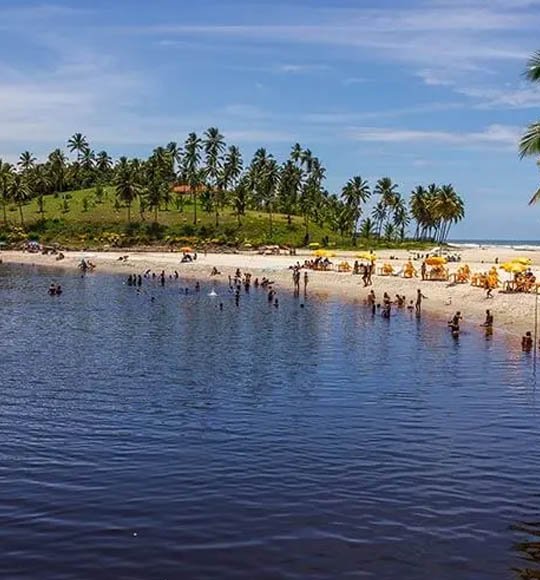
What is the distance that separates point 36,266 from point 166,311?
204 feet

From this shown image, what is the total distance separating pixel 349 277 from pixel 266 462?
226 feet

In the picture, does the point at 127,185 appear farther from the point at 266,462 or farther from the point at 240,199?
the point at 266,462

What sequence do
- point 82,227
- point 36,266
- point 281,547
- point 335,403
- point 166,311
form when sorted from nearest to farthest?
1. point 281,547
2. point 335,403
3. point 166,311
4. point 36,266
5. point 82,227

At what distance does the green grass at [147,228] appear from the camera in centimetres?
14138

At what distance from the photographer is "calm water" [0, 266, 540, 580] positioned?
14.2 meters

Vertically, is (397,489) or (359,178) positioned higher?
(359,178)

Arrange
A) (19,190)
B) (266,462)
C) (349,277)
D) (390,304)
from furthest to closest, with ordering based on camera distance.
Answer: (19,190) < (349,277) < (390,304) < (266,462)

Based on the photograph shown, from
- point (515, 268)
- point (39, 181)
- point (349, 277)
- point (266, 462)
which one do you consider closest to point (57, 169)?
point (39, 181)

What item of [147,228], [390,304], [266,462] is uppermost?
[147,228]

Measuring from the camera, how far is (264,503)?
17.0 meters

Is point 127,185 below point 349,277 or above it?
above

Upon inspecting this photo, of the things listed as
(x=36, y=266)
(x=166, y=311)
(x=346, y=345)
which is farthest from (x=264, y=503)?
(x=36, y=266)

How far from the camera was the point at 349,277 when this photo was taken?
88.1 metres

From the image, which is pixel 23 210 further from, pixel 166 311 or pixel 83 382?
pixel 83 382
